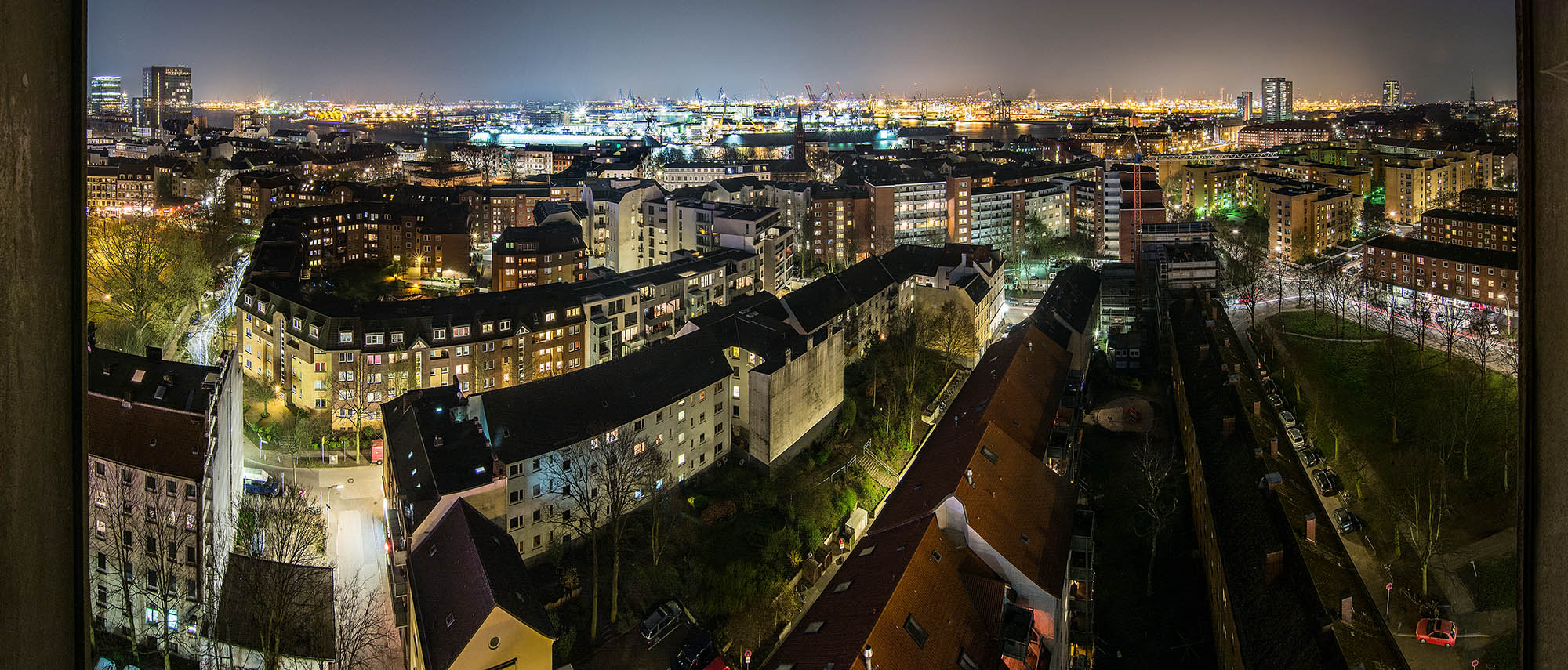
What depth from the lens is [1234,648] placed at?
516 centimetres

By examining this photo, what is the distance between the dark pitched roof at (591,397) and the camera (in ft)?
23.7

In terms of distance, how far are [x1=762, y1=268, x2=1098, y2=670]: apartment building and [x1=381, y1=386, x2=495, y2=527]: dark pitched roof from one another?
255cm

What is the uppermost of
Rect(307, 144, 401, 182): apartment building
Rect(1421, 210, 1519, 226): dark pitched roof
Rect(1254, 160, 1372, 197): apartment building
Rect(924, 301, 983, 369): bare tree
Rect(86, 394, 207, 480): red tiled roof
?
Rect(307, 144, 401, 182): apartment building

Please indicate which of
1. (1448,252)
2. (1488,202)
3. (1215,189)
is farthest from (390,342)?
(1215,189)

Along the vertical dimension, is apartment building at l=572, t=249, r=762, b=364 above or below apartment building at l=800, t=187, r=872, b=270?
below

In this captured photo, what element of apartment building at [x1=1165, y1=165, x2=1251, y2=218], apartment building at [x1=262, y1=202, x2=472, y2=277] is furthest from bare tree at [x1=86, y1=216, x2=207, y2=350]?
apartment building at [x1=1165, y1=165, x2=1251, y2=218]

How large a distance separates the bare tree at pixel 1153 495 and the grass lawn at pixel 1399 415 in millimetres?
1605

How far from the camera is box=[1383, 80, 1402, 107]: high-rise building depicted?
1638 inches

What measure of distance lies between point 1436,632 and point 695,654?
460 cm

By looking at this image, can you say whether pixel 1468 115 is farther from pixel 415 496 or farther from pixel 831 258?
pixel 415 496

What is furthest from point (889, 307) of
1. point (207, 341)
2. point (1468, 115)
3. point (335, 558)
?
point (1468, 115)

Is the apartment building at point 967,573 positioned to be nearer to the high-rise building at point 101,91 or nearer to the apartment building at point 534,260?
the high-rise building at point 101,91

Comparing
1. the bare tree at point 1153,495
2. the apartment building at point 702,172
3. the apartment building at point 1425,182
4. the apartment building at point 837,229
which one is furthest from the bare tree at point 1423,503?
the apartment building at point 702,172

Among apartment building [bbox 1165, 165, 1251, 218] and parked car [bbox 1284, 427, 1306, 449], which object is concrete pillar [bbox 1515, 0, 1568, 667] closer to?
parked car [bbox 1284, 427, 1306, 449]
